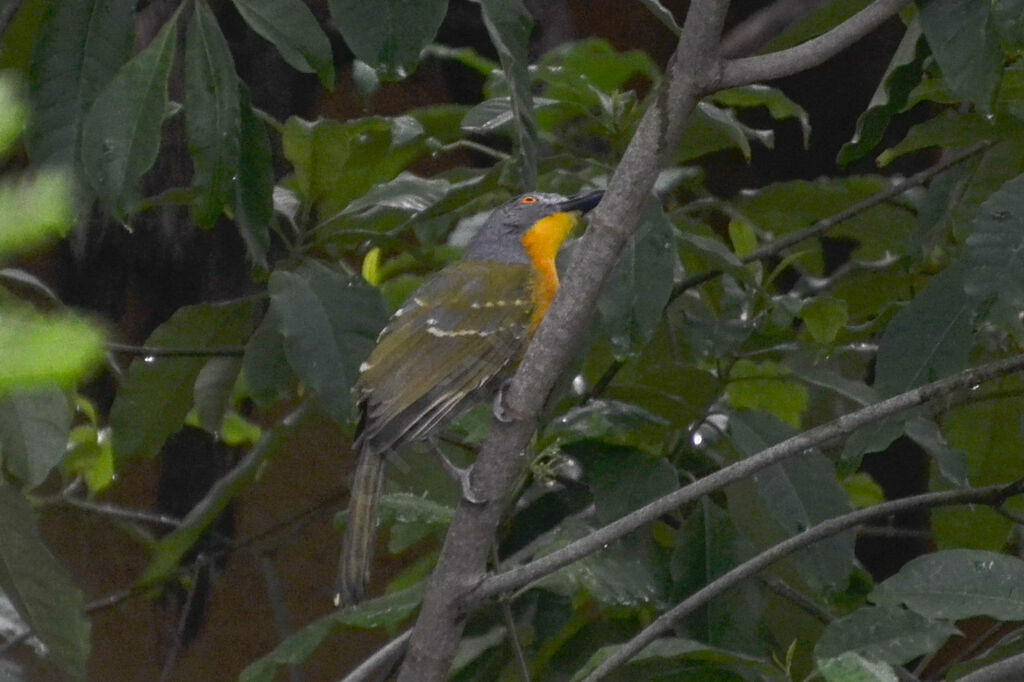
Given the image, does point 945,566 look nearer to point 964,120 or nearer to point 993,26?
point 993,26

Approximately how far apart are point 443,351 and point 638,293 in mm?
510

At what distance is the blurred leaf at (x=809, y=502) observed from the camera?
2262 millimetres

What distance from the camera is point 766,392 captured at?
2904mm

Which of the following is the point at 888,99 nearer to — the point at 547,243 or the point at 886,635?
the point at 886,635

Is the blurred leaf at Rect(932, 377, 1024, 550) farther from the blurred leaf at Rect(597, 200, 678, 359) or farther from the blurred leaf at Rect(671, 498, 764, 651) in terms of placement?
the blurred leaf at Rect(597, 200, 678, 359)

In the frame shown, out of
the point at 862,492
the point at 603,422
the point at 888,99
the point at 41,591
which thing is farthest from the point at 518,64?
the point at 862,492

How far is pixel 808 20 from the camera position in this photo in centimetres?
252

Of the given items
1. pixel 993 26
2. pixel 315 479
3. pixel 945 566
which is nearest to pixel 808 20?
pixel 993 26

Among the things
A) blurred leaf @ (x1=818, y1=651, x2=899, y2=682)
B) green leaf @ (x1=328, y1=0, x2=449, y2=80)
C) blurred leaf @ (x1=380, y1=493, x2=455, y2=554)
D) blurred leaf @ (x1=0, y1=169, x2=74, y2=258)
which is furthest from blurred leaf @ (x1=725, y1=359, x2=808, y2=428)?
blurred leaf @ (x1=0, y1=169, x2=74, y2=258)

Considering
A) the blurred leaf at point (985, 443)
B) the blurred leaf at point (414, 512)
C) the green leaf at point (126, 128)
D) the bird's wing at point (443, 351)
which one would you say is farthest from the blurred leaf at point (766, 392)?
the green leaf at point (126, 128)

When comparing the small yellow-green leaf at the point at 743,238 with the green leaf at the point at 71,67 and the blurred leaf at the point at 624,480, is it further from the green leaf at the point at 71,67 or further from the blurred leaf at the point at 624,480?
the green leaf at the point at 71,67

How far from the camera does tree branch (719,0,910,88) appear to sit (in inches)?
61.3

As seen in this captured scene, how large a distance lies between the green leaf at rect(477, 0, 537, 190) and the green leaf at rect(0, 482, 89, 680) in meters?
1.04

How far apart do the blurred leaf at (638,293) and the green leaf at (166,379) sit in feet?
3.08
